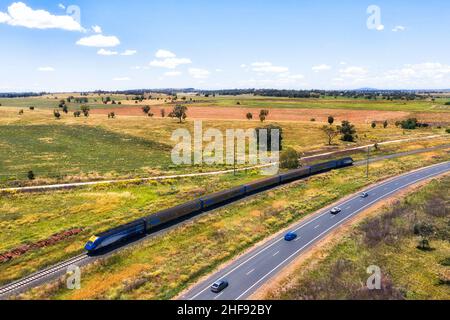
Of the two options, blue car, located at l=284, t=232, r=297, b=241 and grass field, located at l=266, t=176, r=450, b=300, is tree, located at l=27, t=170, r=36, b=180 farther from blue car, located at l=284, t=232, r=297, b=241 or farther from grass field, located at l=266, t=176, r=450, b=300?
grass field, located at l=266, t=176, r=450, b=300

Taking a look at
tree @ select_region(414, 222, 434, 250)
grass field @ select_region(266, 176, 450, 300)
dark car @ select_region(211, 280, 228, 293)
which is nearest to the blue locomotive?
dark car @ select_region(211, 280, 228, 293)

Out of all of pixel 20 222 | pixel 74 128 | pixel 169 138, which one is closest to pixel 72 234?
pixel 20 222

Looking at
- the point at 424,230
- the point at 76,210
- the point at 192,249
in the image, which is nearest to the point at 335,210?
the point at 424,230

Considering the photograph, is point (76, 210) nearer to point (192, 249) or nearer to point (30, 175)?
point (30, 175)

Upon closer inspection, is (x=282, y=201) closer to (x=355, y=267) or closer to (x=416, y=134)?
(x=355, y=267)

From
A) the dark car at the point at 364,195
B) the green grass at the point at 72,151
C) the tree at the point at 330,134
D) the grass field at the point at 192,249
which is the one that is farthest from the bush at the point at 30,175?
the tree at the point at 330,134

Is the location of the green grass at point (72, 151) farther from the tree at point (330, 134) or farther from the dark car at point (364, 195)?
the tree at point (330, 134)
